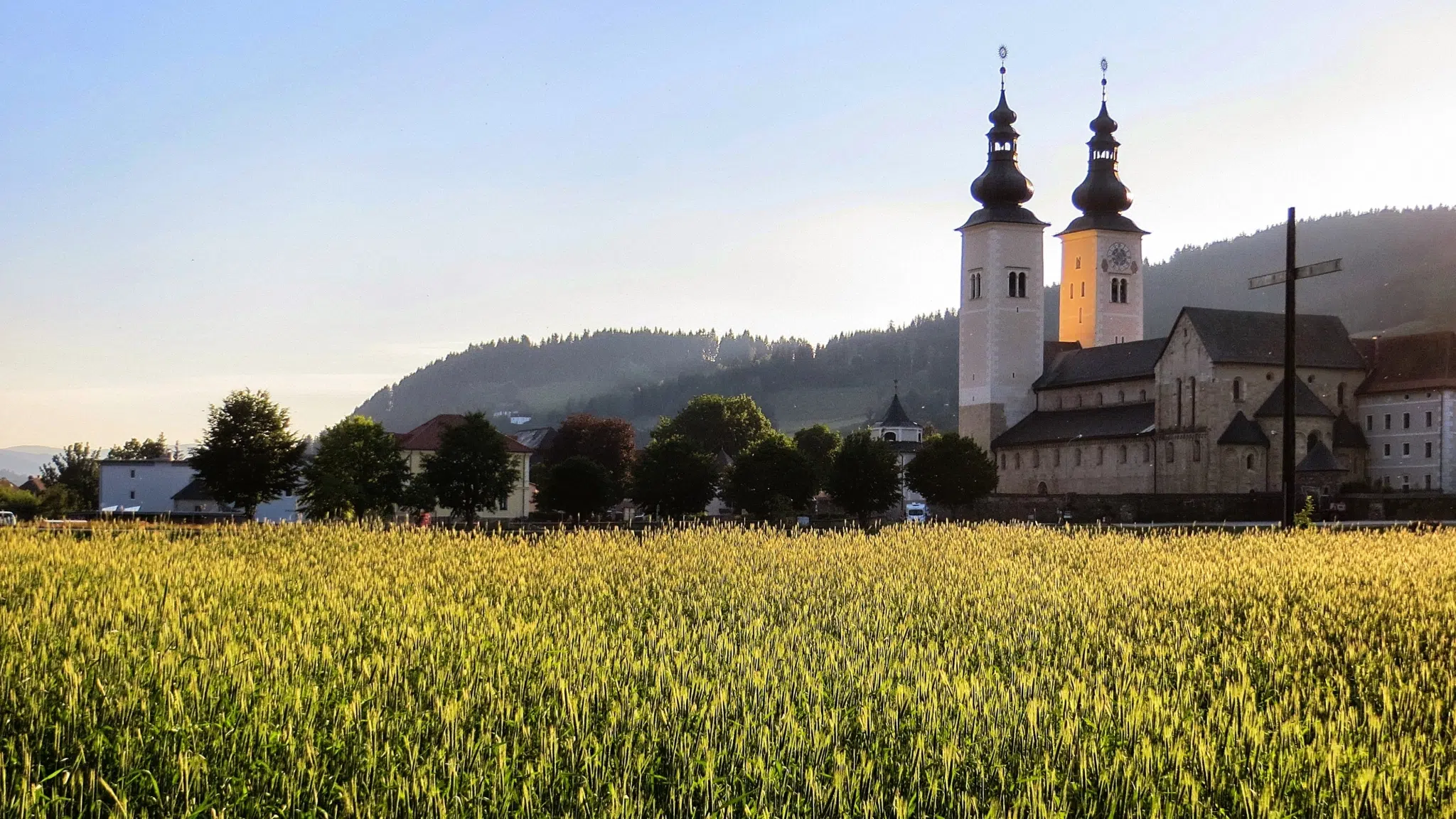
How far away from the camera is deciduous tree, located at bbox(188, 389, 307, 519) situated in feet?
230

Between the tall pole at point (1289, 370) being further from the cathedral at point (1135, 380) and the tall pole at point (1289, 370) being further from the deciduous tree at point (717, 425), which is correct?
the deciduous tree at point (717, 425)

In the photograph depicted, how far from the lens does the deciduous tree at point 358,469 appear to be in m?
72.8

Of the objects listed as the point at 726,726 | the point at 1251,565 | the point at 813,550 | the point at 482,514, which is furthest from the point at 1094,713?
the point at 482,514

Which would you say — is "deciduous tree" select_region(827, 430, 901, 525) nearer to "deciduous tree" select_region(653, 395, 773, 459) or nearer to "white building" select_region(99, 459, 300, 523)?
"white building" select_region(99, 459, 300, 523)

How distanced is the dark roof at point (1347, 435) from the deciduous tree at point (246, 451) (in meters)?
58.4

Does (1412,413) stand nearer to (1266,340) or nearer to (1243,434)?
(1266,340)

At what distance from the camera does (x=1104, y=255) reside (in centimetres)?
11575

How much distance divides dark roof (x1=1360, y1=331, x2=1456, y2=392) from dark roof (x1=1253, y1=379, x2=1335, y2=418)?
173 inches

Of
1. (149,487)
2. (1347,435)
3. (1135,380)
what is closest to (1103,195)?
(1135,380)

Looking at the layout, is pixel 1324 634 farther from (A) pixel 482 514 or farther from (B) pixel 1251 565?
(A) pixel 482 514

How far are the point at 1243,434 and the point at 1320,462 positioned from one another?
6057 millimetres

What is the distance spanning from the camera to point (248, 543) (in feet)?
81.4

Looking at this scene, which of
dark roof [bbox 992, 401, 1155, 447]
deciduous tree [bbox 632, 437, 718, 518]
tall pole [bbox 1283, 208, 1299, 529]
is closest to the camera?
tall pole [bbox 1283, 208, 1299, 529]

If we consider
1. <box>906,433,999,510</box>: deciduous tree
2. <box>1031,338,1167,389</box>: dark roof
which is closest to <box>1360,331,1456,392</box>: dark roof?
<box>1031,338,1167,389</box>: dark roof
